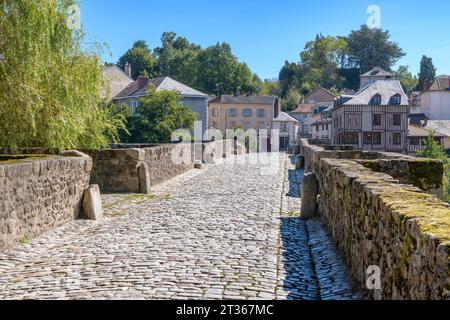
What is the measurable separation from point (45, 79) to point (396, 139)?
48.9 meters

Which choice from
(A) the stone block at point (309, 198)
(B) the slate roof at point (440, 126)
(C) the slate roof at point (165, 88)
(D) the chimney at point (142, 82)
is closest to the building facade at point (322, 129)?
(B) the slate roof at point (440, 126)

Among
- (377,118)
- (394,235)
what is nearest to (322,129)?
(377,118)

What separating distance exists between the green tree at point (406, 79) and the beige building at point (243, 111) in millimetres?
44755

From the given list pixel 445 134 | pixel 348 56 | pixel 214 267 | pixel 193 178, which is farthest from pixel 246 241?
pixel 348 56

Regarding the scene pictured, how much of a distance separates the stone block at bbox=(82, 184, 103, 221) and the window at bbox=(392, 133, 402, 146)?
5021 cm

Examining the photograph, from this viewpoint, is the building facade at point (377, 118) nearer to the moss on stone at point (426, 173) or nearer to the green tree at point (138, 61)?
the moss on stone at point (426, 173)

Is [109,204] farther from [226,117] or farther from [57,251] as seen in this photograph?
[226,117]

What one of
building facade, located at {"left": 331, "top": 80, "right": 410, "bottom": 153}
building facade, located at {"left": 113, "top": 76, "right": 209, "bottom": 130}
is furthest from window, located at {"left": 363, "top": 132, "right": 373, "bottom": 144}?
building facade, located at {"left": 113, "top": 76, "right": 209, "bottom": 130}

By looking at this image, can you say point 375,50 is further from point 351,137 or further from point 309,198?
point 309,198

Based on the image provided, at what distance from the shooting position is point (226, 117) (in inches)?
3088

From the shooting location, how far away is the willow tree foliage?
1247 centimetres

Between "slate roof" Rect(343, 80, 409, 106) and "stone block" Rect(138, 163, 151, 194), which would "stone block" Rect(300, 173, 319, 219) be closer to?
"stone block" Rect(138, 163, 151, 194)

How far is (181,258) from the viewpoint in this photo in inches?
316

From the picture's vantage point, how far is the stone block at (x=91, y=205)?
12.0m
